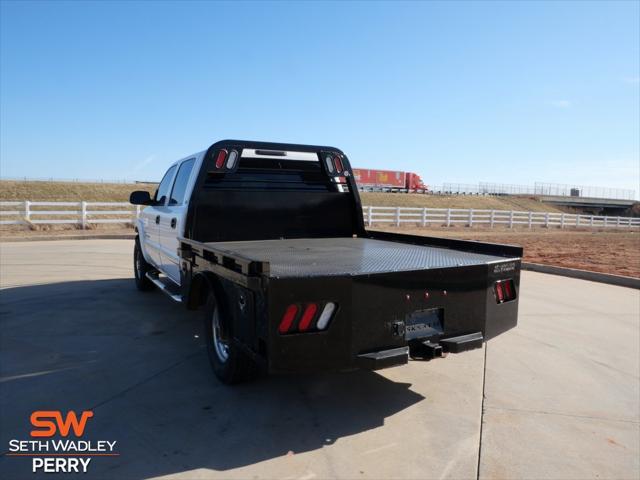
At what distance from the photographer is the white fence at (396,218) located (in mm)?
19609

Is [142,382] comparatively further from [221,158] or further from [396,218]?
[396,218]

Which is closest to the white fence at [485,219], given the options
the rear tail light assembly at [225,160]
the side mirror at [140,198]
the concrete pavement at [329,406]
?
the side mirror at [140,198]

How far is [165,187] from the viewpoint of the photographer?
683cm

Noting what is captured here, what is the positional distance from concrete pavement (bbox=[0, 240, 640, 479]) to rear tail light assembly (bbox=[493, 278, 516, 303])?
0.78m

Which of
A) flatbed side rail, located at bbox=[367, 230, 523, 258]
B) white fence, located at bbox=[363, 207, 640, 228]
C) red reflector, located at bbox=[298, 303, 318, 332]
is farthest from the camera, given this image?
white fence, located at bbox=[363, 207, 640, 228]

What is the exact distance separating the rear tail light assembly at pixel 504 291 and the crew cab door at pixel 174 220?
3084 mm

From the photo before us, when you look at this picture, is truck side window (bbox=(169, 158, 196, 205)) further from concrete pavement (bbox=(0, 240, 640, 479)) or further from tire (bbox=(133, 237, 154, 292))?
tire (bbox=(133, 237, 154, 292))

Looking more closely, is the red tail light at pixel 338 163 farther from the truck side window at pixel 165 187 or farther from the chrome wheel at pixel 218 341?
the chrome wheel at pixel 218 341

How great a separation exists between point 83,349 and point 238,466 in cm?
278

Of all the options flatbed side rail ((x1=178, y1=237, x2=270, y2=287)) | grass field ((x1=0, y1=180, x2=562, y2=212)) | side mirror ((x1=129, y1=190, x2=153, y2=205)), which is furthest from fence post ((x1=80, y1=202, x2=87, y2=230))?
grass field ((x1=0, y1=180, x2=562, y2=212))

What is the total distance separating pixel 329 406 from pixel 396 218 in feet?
77.8

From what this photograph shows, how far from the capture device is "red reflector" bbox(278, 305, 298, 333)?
3.03 meters

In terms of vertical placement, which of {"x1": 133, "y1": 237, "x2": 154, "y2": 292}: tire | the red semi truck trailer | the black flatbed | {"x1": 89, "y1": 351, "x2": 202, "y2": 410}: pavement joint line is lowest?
{"x1": 89, "y1": 351, "x2": 202, "y2": 410}: pavement joint line

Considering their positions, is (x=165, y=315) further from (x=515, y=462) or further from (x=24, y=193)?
(x=24, y=193)
